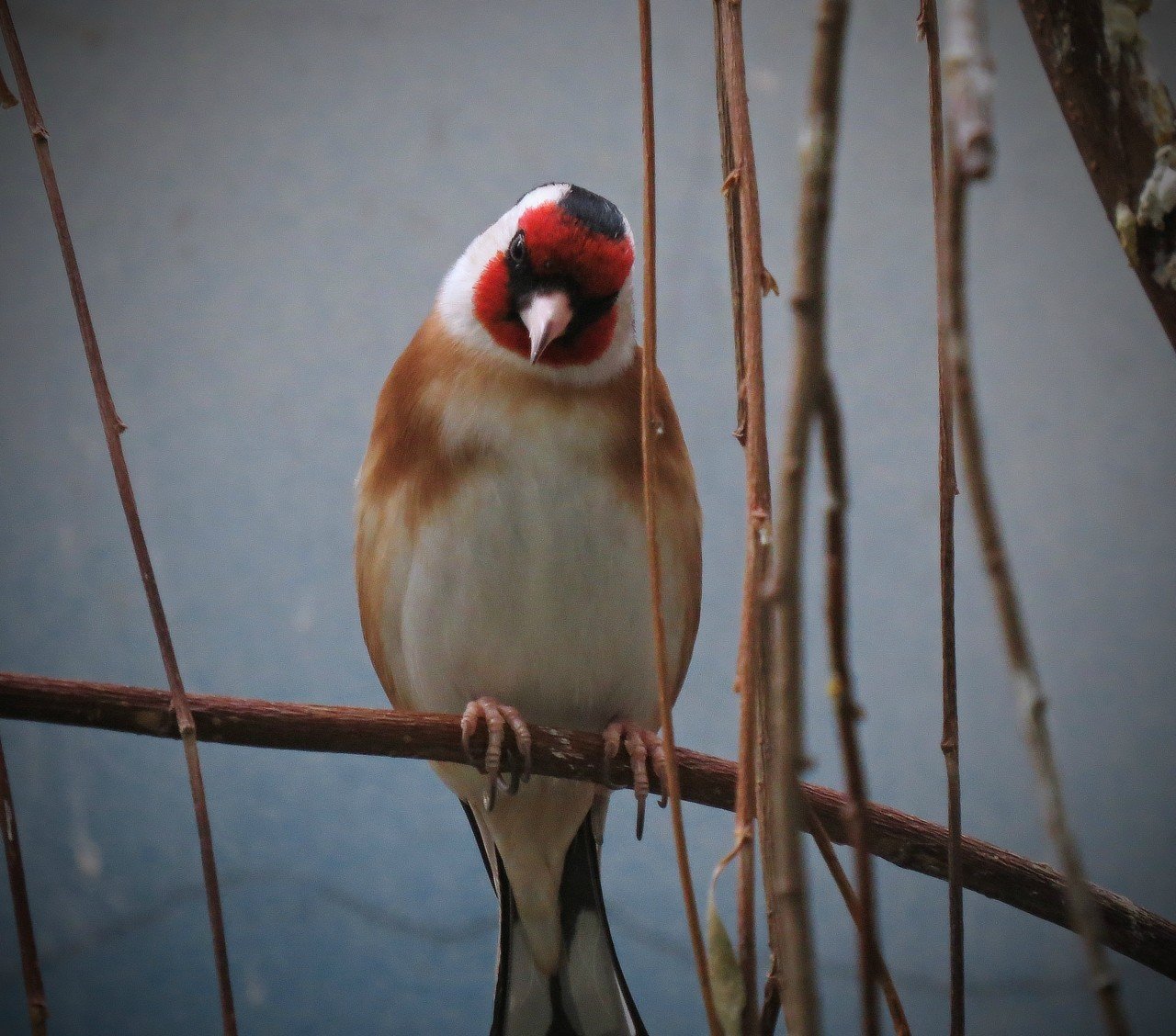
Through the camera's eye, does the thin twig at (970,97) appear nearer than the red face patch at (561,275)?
Yes

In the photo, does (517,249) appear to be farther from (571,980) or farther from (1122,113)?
(571,980)

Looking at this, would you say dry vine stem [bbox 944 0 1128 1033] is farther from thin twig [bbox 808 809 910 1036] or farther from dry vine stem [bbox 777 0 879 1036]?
thin twig [bbox 808 809 910 1036]

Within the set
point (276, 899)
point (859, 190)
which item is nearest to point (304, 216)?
point (859, 190)

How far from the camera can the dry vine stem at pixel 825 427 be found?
0.35m

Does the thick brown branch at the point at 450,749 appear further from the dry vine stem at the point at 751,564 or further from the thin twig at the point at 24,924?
the dry vine stem at the point at 751,564

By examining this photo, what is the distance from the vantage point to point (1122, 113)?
75 centimetres

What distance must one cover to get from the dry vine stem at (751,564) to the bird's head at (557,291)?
1.37 ft

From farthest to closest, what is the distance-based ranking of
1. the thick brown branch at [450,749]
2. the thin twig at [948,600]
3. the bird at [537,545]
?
1. the bird at [537,545]
2. the thick brown branch at [450,749]
3. the thin twig at [948,600]

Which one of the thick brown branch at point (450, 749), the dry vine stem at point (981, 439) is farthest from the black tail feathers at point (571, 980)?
the dry vine stem at point (981, 439)

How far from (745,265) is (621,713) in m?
0.68

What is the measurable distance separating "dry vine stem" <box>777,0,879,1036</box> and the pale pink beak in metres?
0.65

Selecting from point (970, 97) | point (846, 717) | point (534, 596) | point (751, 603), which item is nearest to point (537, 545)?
point (534, 596)

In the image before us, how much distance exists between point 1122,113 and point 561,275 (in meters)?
0.51

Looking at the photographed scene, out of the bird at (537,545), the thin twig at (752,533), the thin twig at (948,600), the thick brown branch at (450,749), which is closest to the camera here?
the thin twig at (752,533)
